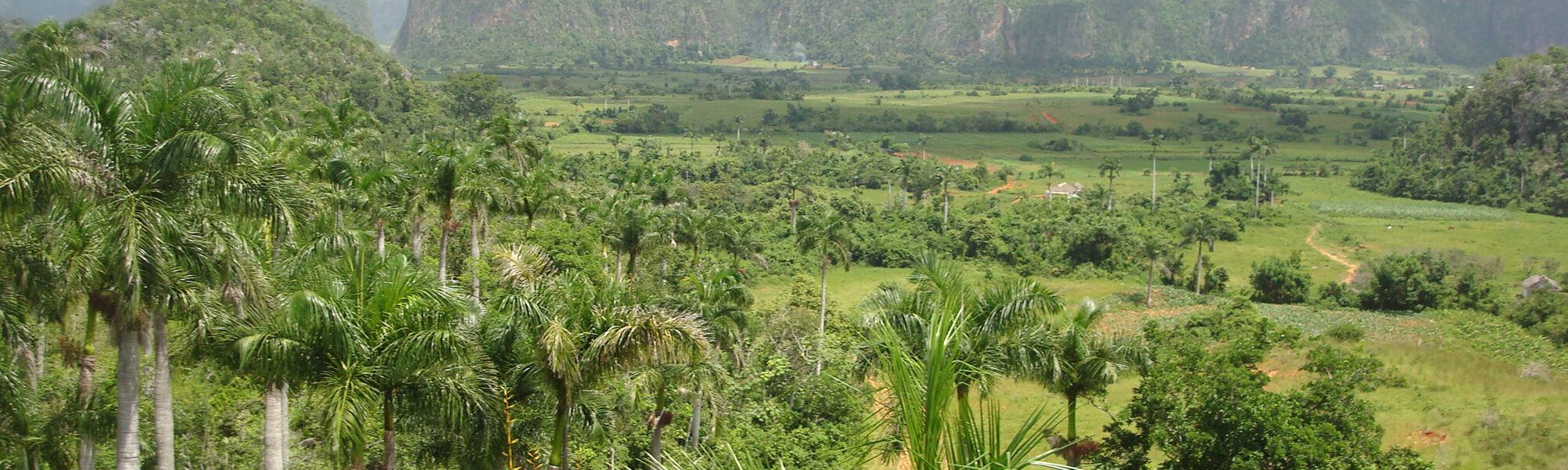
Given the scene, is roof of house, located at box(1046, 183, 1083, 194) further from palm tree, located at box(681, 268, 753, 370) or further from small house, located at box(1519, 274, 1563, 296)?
palm tree, located at box(681, 268, 753, 370)

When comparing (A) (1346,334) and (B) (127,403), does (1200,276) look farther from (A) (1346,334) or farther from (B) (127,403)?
(B) (127,403)

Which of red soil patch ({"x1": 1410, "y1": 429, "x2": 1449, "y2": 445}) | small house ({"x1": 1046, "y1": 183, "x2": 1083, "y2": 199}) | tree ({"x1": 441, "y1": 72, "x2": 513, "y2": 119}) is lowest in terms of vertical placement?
red soil patch ({"x1": 1410, "y1": 429, "x2": 1449, "y2": 445})

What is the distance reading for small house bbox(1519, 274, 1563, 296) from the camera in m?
51.2

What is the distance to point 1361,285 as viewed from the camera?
175 ft

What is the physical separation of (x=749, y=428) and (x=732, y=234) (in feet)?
73.9

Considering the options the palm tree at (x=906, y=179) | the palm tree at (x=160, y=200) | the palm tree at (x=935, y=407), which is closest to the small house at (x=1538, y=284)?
the palm tree at (x=906, y=179)

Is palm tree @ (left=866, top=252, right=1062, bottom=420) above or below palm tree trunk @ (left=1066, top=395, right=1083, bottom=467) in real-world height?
above

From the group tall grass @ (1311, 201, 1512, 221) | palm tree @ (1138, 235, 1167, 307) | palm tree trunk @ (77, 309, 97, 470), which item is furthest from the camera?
tall grass @ (1311, 201, 1512, 221)

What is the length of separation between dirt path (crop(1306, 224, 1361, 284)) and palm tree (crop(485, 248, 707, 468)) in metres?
53.5

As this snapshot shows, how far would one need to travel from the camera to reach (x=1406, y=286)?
50.4 metres

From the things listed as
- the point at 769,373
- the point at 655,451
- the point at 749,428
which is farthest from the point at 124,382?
the point at 769,373

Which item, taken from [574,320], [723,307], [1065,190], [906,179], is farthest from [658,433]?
[1065,190]

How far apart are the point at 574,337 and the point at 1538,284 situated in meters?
55.6

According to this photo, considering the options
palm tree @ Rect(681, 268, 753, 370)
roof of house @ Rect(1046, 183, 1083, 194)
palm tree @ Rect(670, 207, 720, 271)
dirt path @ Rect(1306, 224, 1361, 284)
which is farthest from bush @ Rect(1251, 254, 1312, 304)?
palm tree @ Rect(681, 268, 753, 370)
